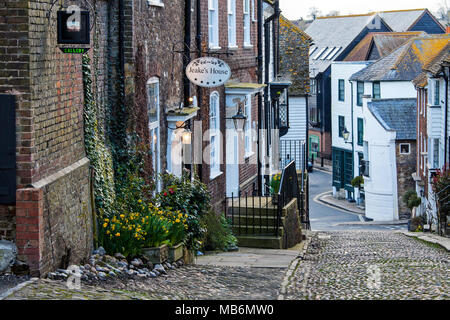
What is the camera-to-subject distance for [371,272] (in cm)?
1252

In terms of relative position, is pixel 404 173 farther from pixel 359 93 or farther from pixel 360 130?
pixel 359 93

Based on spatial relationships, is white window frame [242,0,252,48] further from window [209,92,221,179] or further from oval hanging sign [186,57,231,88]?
oval hanging sign [186,57,231,88]

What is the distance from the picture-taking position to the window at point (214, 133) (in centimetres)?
1888

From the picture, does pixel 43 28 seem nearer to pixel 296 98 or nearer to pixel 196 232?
pixel 196 232

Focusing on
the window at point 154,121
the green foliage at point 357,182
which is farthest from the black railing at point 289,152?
the window at point 154,121

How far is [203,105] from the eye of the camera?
17.9m

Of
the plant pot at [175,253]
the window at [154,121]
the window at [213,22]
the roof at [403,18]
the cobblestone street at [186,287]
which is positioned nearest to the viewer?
the cobblestone street at [186,287]

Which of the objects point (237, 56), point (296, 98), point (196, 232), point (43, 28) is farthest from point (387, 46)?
point (43, 28)

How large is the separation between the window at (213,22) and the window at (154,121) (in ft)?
16.7

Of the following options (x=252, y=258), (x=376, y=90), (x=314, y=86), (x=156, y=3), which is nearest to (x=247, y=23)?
(x=156, y=3)

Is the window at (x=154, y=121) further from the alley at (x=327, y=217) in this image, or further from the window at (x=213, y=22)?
the alley at (x=327, y=217)

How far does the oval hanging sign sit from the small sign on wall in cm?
600

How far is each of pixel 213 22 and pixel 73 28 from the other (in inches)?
425

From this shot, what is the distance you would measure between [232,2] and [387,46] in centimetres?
3670
